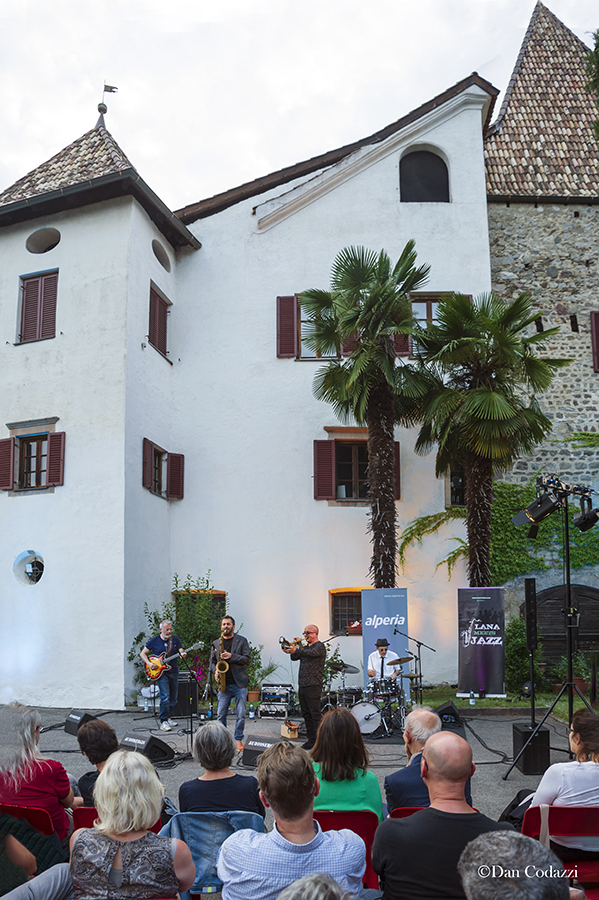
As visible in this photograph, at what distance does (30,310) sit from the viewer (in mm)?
14297

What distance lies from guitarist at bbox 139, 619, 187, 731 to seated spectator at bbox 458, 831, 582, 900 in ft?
30.7

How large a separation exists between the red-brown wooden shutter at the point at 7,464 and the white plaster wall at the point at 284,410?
3.25 m

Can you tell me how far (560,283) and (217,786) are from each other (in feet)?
48.5

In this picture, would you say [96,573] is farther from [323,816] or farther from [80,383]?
[323,816]

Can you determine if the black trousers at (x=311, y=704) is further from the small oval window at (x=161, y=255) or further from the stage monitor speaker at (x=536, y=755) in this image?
the small oval window at (x=161, y=255)

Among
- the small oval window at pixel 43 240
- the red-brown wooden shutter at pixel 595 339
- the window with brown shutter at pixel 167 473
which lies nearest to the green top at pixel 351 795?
the window with brown shutter at pixel 167 473

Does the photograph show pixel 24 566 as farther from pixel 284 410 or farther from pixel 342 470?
pixel 342 470

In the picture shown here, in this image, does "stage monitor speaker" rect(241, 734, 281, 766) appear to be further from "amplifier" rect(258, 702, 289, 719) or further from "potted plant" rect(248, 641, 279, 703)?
"potted plant" rect(248, 641, 279, 703)

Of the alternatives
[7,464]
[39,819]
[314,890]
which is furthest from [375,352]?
[314,890]

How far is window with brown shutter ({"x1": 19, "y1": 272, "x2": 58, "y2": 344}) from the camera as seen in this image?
14109 millimetres

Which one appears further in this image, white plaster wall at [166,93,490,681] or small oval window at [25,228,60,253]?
small oval window at [25,228,60,253]

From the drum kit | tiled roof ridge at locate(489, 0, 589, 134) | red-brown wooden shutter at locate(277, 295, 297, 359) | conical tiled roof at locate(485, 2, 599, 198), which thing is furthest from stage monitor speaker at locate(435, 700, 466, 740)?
tiled roof ridge at locate(489, 0, 589, 134)

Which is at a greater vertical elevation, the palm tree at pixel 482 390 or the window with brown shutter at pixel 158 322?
the window with brown shutter at pixel 158 322

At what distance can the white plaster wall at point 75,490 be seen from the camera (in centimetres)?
1254
